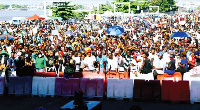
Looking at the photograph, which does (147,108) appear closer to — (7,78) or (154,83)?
(154,83)

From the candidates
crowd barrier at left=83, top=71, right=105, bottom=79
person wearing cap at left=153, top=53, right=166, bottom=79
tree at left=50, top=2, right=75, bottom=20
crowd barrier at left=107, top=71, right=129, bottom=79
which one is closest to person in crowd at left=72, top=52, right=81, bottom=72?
crowd barrier at left=83, top=71, right=105, bottom=79

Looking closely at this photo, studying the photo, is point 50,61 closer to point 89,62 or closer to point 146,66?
point 89,62

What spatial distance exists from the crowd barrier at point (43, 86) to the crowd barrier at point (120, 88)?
7.61 ft

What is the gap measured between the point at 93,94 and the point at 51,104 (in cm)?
174

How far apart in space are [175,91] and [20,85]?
6.29 m

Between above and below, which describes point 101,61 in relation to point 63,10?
below

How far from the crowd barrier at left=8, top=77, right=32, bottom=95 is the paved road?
35cm

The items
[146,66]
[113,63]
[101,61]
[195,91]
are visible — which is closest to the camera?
[195,91]

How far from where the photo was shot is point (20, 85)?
14.7 m

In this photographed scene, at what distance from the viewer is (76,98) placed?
9352 millimetres

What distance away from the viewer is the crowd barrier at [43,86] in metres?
14.4

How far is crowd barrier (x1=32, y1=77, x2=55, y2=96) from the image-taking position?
1441 cm

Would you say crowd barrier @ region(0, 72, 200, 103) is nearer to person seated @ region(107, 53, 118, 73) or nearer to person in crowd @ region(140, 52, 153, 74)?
person in crowd @ region(140, 52, 153, 74)

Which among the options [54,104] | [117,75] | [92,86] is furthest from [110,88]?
[54,104]
